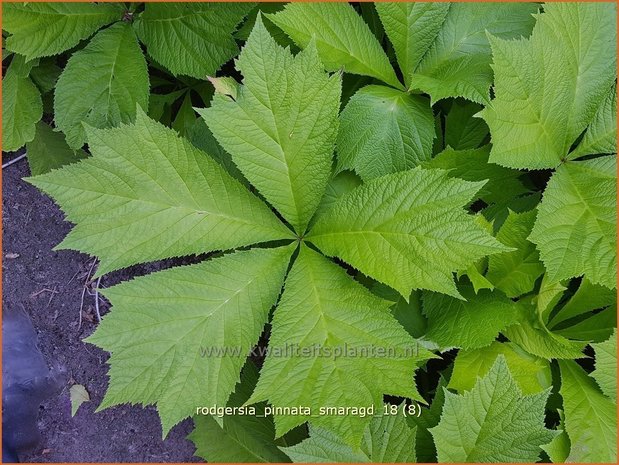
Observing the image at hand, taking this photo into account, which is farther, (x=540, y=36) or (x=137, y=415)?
(x=137, y=415)

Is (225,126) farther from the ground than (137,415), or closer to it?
farther from the ground

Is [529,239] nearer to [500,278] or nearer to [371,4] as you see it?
[500,278]

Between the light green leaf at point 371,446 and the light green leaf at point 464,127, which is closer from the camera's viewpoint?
the light green leaf at point 371,446

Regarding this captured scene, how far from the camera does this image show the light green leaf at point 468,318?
1797 mm

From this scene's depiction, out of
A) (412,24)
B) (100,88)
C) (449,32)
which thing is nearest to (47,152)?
(100,88)

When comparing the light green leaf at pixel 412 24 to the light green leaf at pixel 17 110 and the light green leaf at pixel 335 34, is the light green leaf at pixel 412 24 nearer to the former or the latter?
the light green leaf at pixel 335 34

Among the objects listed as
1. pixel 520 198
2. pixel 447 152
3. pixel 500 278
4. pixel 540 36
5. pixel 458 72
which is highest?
pixel 540 36

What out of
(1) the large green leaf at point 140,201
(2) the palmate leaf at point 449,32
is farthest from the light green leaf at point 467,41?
(1) the large green leaf at point 140,201

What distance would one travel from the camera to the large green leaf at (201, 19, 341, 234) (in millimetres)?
1676

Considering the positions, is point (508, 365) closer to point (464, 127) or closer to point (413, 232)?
point (413, 232)

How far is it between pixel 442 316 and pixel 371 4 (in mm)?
1152

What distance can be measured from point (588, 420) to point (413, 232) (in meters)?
0.84

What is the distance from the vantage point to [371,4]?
6.95ft

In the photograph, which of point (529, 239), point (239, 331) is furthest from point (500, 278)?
point (239, 331)
